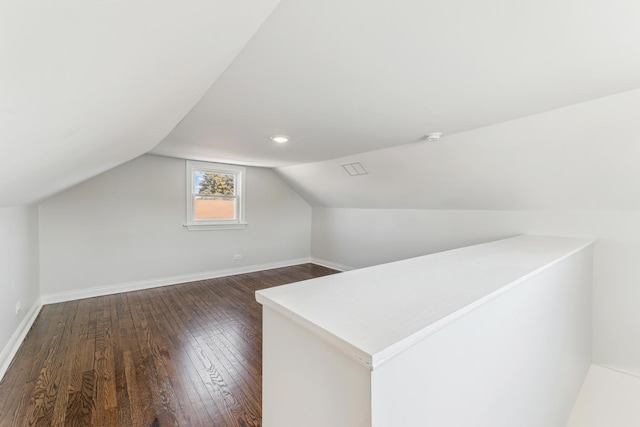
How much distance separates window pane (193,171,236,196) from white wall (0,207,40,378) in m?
1.90

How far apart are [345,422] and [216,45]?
51.7 inches

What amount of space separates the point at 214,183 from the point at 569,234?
4.72 m

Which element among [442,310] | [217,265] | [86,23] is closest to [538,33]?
[442,310]

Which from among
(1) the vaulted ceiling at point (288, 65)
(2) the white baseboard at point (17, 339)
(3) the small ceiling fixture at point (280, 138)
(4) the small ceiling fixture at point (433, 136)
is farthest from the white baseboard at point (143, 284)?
(4) the small ceiling fixture at point (433, 136)

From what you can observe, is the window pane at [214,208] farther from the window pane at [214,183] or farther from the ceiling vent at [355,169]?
the ceiling vent at [355,169]

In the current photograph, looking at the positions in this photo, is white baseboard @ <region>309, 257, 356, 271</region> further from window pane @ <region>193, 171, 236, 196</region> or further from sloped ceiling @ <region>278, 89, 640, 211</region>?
window pane @ <region>193, 171, 236, 196</region>

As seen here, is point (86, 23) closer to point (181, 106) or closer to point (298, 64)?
point (298, 64)

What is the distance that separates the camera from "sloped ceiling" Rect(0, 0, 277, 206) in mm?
534

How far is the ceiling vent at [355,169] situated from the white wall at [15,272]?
3.32 metres

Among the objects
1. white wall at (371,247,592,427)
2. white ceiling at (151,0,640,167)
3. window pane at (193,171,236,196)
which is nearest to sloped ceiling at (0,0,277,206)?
white ceiling at (151,0,640,167)

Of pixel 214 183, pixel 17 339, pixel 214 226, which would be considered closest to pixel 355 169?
pixel 214 183

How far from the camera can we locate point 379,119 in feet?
6.85

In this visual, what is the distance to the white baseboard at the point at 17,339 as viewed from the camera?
202 cm

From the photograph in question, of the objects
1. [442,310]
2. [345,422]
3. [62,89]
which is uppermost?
[62,89]
